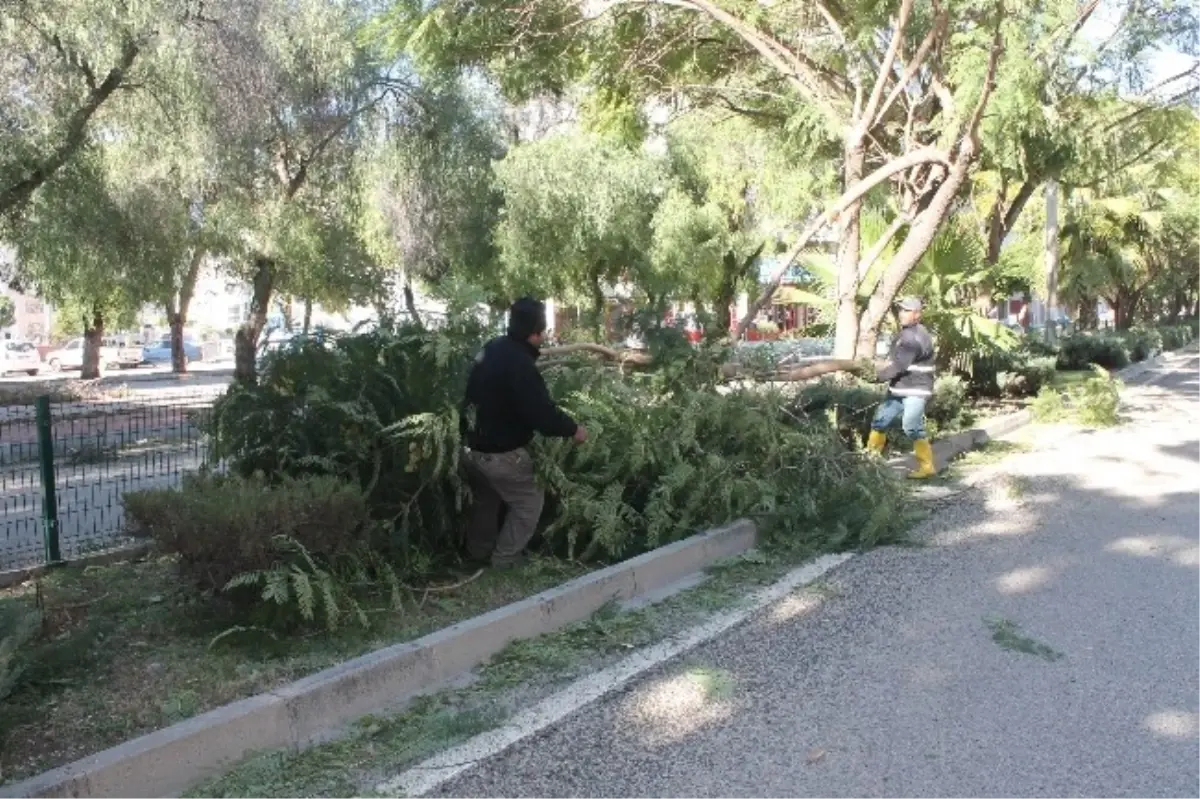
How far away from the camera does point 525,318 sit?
6.68m

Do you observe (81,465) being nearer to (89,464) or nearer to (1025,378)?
(89,464)

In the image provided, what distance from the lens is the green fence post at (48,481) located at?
7.14 metres

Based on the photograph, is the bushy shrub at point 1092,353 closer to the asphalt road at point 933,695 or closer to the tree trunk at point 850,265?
the tree trunk at point 850,265

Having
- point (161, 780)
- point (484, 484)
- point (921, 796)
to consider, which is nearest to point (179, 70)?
point (484, 484)

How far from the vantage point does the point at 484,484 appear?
6.86 meters

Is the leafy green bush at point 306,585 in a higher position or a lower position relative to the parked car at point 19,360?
higher

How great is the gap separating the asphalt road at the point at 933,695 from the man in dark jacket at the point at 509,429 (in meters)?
1.62

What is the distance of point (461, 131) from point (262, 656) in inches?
919

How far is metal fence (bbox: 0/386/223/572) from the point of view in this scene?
7.23 metres

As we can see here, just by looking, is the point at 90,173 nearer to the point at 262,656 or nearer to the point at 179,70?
the point at 179,70

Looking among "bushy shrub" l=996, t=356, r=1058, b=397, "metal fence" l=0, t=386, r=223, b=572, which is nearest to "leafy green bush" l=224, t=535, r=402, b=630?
"metal fence" l=0, t=386, r=223, b=572

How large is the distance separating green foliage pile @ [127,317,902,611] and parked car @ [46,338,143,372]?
4889cm

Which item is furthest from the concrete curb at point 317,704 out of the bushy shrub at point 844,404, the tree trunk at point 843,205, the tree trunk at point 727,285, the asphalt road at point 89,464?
the tree trunk at point 727,285

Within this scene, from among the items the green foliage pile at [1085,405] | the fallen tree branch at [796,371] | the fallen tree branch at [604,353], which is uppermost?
the fallen tree branch at [604,353]
